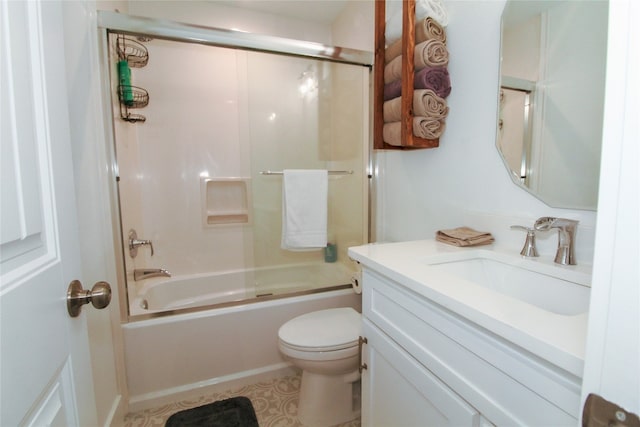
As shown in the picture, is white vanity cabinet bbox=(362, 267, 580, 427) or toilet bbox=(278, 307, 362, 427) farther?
toilet bbox=(278, 307, 362, 427)

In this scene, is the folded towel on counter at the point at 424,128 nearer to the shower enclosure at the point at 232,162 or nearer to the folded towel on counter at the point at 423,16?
the folded towel on counter at the point at 423,16

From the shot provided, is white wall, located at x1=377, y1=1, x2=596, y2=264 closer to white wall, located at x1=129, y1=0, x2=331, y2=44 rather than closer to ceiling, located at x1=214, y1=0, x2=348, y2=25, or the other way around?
ceiling, located at x1=214, y1=0, x2=348, y2=25

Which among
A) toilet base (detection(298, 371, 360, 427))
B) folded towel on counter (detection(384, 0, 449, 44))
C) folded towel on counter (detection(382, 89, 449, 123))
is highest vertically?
folded towel on counter (detection(384, 0, 449, 44))

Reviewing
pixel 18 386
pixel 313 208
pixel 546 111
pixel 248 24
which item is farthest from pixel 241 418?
pixel 248 24

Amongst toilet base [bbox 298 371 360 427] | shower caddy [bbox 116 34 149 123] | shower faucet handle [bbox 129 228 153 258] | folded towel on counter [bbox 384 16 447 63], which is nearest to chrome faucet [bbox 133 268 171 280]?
shower faucet handle [bbox 129 228 153 258]

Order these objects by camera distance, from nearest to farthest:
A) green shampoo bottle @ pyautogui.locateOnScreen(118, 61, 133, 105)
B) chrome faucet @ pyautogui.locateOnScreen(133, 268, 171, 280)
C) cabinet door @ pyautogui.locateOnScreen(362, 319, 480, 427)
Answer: cabinet door @ pyautogui.locateOnScreen(362, 319, 480, 427) < green shampoo bottle @ pyautogui.locateOnScreen(118, 61, 133, 105) < chrome faucet @ pyautogui.locateOnScreen(133, 268, 171, 280)

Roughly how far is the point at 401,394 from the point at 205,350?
1.17 metres

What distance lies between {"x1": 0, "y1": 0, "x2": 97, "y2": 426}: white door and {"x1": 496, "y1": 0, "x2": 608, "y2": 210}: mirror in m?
1.27

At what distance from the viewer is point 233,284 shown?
238 cm

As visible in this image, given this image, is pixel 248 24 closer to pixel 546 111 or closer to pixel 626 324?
pixel 546 111

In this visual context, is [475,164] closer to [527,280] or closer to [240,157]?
[527,280]

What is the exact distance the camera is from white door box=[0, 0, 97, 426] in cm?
39

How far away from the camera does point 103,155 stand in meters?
1.39

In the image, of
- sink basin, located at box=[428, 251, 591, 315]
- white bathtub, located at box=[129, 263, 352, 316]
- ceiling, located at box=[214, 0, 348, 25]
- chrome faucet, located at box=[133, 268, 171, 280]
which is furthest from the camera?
ceiling, located at box=[214, 0, 348, 25]
